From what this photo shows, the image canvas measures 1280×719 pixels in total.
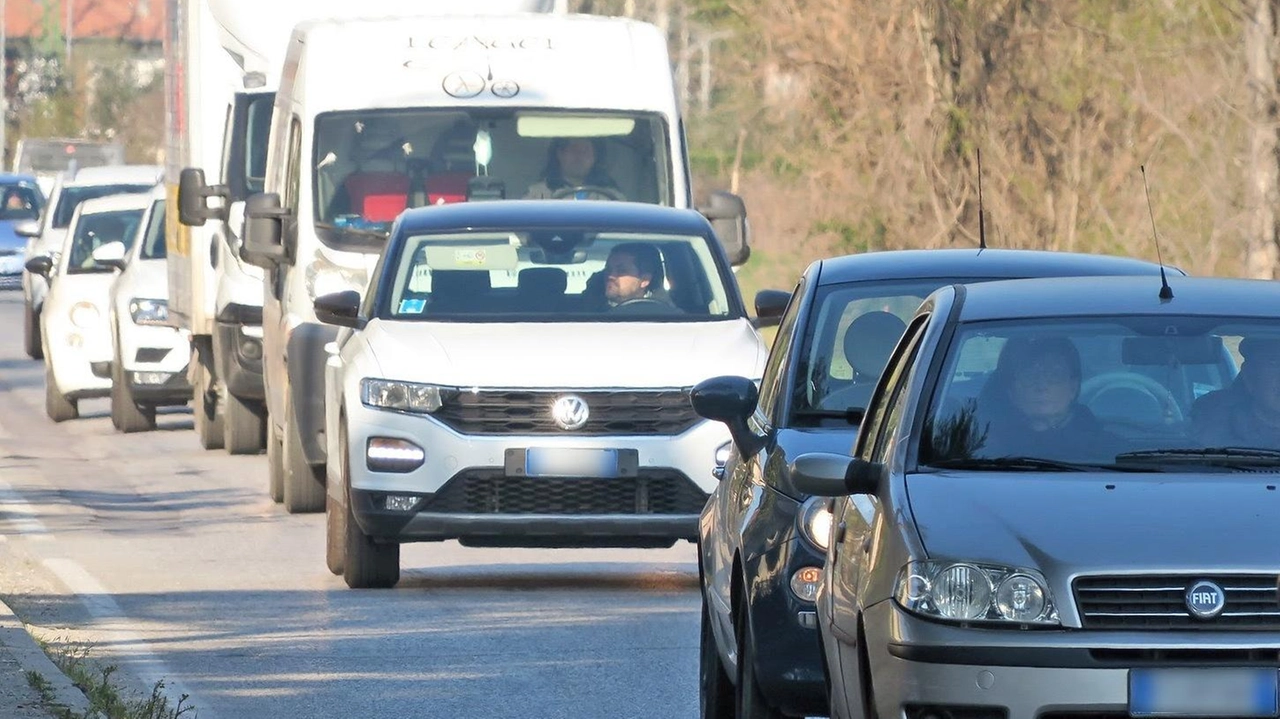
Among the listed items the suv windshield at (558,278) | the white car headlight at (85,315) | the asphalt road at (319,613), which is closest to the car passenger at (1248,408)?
the asphalt road at (319,613)

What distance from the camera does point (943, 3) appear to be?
26.1 meters

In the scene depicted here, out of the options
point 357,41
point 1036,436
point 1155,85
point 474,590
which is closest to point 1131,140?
point 1155,85

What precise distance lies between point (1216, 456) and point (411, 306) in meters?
6.98

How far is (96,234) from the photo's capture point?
2519 centimetres

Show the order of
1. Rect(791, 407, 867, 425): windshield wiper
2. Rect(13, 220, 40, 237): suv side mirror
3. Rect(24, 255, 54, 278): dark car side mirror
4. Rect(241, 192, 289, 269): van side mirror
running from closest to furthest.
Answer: Rect(791, 407, 867, 425): windshield wiper
Rect(241, 192, 289, 269): van side mirror
Rect(24, 255, 54, 278): dark car side mirror
Rect(13, 220, 40, 237): suv side mirror

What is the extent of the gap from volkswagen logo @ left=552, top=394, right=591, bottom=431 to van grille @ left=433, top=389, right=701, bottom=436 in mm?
15

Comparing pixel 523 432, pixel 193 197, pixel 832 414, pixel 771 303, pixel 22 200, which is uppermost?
pixel 832 414

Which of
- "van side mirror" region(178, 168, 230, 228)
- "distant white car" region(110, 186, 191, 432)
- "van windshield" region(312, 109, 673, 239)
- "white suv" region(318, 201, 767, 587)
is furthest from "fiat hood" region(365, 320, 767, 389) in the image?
"distant white car" region(110, 186, 191, 432)

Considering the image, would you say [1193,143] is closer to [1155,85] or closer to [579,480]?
[1155,85]

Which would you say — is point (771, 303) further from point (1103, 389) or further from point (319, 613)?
point (1103, 389)

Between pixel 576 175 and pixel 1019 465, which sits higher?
pixel 1019 465

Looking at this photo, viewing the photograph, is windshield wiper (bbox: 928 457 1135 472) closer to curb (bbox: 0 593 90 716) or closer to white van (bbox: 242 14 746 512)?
curb (bbox: 0 593 90 716)

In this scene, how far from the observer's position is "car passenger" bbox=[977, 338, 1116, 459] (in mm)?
6422

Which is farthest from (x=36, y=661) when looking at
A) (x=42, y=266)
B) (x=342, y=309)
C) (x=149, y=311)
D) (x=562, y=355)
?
(x=42, y=266)
